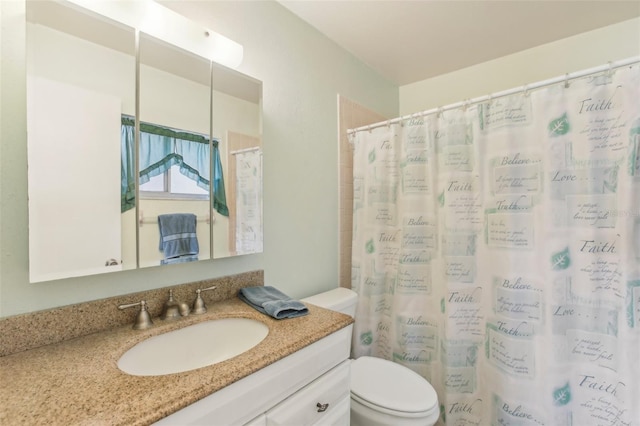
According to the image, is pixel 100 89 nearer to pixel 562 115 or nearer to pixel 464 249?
pixel 464 249

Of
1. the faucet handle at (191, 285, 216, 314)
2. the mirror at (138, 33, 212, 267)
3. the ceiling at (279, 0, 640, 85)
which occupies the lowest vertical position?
the faucet handle at (191, 285, 216, 314)

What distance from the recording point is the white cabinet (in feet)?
2.26

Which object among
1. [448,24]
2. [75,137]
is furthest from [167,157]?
[448,24]

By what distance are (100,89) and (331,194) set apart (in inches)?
49.1

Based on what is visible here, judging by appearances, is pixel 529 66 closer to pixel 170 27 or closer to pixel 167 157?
pixel 170 27

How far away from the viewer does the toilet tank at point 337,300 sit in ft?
5.12

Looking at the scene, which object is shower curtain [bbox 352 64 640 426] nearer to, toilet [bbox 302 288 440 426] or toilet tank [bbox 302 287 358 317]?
toilet tank [bbox 302 287 358 317]

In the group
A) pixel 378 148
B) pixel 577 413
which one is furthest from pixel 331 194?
pixel 577 413

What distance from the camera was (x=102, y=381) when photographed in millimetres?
669

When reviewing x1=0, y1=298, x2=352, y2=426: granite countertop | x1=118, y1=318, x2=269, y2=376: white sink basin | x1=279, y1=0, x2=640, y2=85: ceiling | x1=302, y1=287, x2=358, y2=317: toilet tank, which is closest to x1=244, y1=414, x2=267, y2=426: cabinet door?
x1=0, y1=298, x2=352, y2=426: granite countertop

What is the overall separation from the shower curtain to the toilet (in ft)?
0.98

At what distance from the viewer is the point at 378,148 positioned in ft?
5.98

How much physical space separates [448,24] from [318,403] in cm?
208

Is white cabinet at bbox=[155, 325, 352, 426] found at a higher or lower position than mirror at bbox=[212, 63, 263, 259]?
lower
